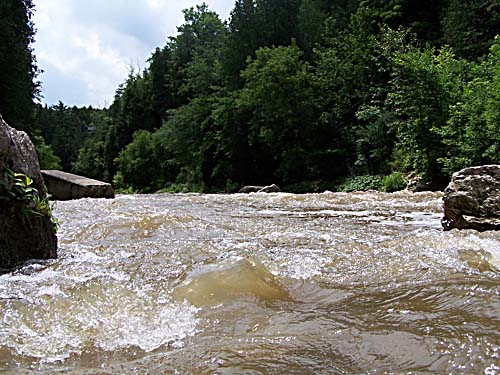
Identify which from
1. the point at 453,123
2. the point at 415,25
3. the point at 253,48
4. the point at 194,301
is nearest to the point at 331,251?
the point at 194,301

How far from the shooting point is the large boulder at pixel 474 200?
520 centimetres

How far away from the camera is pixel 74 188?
11375mm

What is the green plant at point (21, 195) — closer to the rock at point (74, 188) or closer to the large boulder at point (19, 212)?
the large boulder at point (19, 212)

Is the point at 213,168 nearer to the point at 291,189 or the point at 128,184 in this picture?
the point at 291,189

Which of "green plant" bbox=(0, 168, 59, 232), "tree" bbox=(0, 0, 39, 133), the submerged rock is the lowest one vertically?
the submerged rock

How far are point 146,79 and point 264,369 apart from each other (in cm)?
5413

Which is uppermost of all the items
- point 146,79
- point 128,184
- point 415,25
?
point 146,79

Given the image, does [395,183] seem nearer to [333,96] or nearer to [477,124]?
[477,124]

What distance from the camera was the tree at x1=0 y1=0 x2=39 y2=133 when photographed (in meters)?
19.2

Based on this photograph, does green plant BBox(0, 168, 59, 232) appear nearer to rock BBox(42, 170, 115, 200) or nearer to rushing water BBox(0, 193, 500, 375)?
rushing water BBox(0, 193, 500, 375)

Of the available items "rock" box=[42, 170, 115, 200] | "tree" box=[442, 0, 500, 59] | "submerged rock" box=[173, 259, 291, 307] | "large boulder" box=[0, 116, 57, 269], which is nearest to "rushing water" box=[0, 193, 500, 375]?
"submerged rock" box=[173, 259, 291, 307]

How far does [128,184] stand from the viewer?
45.0 metres

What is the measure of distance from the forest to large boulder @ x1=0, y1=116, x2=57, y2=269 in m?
9.86

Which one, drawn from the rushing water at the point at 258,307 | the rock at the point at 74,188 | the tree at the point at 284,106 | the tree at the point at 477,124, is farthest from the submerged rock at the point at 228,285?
the tree at the point at 284,106
